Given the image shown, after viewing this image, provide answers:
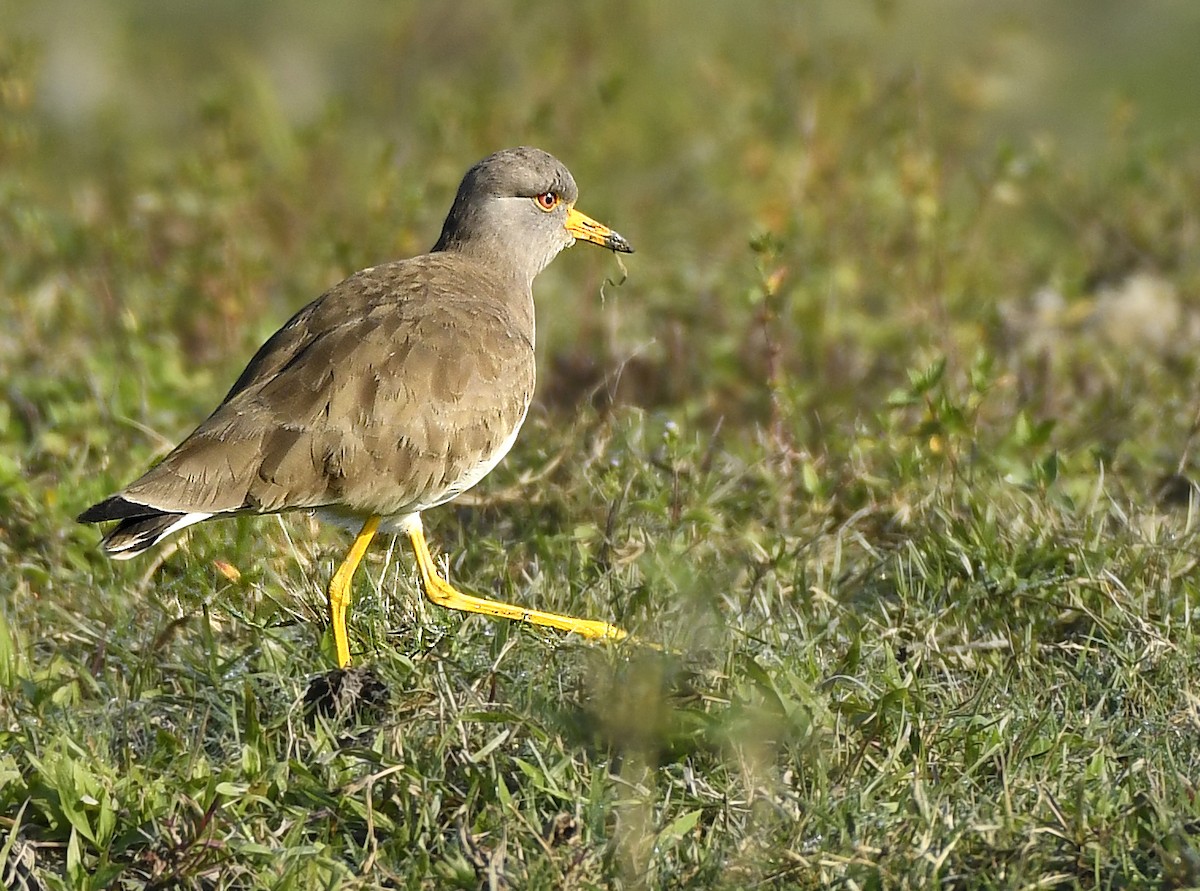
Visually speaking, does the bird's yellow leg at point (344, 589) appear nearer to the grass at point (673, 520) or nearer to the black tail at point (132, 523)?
the grass at point (673, 520)

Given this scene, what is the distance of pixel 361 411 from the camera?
195 inches

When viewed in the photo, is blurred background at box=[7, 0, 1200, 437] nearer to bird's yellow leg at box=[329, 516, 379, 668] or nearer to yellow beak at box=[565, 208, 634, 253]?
yellow beak at box=[565, 208, 634, 253]

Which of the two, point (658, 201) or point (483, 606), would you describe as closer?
point (483, 606)

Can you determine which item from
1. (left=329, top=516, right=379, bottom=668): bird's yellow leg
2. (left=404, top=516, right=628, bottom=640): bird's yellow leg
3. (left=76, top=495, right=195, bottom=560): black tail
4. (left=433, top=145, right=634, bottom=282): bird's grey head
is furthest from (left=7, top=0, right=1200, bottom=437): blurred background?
(left=76, top=495, right=195, bottom=560): black tail

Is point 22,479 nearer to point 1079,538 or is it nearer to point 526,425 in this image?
point 526,425

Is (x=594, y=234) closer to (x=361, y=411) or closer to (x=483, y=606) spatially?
(x=361, y=411)

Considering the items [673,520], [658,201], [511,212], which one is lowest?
[658,201]

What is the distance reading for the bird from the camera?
185 inches

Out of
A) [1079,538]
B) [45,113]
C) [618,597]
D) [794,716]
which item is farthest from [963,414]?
[45,113]

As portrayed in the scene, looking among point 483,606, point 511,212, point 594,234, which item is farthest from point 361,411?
point 594,234

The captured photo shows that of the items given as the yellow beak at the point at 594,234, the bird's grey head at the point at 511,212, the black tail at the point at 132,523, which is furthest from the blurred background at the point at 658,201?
the black tail at the point at 132,523

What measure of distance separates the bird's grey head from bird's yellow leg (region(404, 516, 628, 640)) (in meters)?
1.25

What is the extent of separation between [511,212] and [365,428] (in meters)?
1.45

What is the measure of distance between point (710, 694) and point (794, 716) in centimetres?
23
